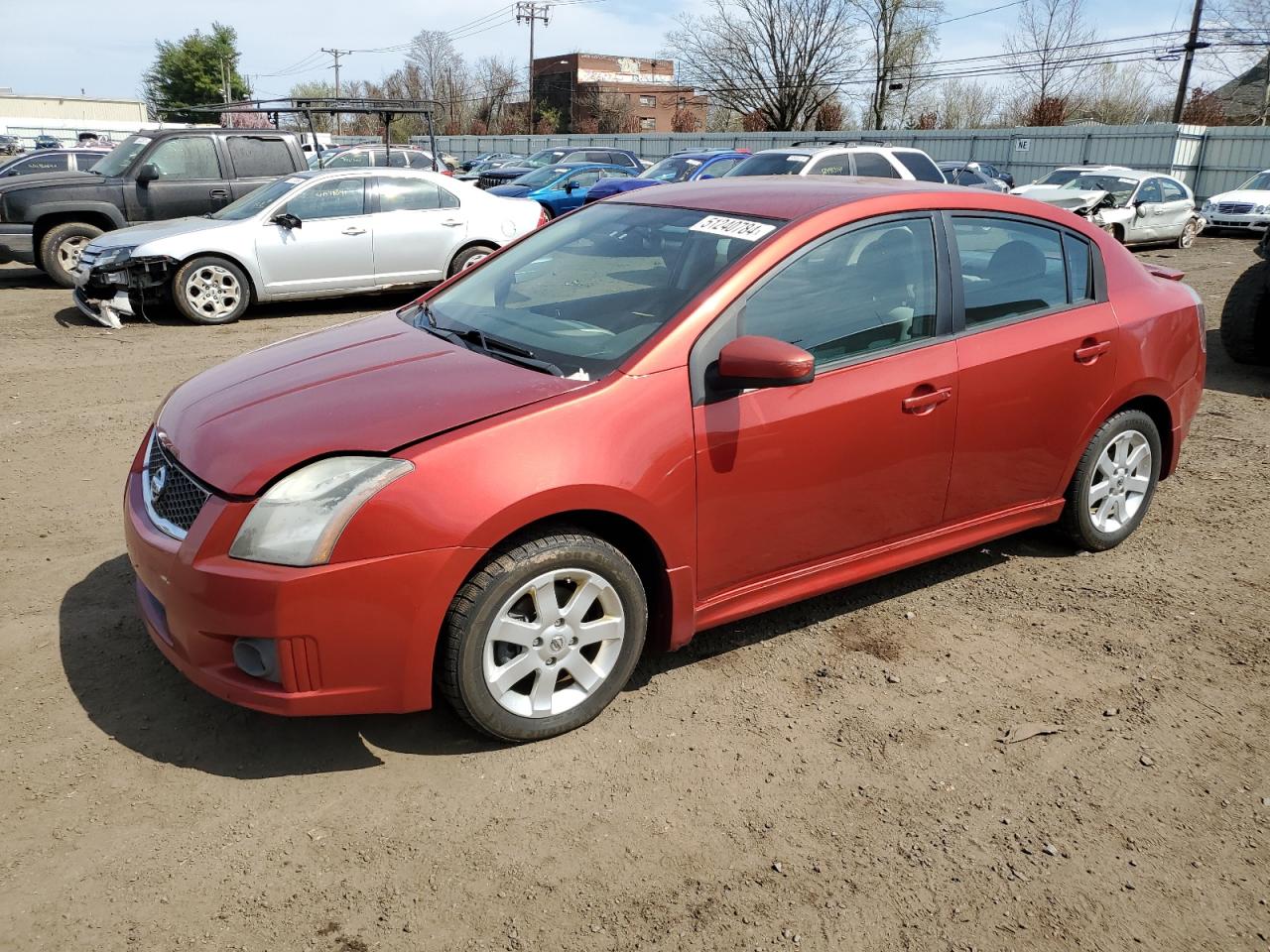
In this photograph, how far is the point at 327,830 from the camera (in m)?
2.77

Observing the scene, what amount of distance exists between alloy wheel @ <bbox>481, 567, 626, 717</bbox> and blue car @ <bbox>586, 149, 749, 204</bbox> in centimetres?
1398

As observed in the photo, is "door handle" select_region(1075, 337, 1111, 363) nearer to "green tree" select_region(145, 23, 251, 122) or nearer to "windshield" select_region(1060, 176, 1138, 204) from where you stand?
"windshield" select_region(1060, 176, 1138, 204)

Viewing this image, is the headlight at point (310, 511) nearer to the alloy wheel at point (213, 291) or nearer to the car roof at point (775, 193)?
the car roof at point (775, 193)

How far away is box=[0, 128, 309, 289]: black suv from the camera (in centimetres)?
1174

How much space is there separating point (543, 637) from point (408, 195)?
29.4 ft

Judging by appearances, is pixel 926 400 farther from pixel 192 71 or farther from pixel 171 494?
pixel 192 71

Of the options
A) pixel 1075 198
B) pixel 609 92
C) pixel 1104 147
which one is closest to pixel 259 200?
pixel 1075 198

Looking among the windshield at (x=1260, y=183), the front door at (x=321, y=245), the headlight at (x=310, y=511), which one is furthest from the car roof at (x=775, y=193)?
the windshield at (x=1260, y=183)

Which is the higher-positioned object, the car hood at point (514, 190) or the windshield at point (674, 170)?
the windshield at point (674, 170)

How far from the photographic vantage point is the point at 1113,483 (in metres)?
4.59

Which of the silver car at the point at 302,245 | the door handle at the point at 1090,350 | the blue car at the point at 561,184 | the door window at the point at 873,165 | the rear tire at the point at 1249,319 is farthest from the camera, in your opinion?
the blue car at the point at 561,184

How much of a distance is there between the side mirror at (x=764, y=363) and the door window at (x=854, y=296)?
0.21 meters

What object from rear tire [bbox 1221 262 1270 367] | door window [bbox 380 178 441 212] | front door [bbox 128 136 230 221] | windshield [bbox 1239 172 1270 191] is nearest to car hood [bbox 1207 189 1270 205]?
windshield [bbox 1239 172 1270 191]

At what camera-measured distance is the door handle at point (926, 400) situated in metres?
3.63
